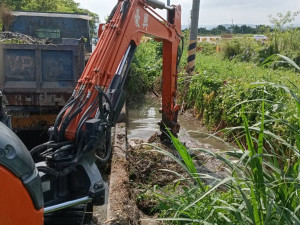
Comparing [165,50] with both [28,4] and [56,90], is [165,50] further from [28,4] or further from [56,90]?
[28,4]

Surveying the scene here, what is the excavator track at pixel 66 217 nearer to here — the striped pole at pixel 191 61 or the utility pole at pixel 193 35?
the striped pole at pixel 191 61

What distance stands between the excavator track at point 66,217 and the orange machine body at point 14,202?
64.6 inches

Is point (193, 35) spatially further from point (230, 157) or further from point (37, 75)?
point (37, 75)

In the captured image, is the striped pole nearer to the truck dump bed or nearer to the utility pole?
the utility pole

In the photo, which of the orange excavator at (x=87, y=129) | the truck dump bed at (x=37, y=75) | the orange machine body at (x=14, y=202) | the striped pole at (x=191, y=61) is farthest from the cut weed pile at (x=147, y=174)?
the striped pole at (x=191, y=61)

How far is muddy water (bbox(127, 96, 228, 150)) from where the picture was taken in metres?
7.41

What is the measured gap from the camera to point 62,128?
11.5 feet

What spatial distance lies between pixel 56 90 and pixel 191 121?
4321 mm

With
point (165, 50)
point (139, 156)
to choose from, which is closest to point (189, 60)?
point (165, 50)

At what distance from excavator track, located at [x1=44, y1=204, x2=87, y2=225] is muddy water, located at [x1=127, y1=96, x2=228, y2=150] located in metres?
3.36

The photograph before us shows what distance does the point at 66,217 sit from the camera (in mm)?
3520

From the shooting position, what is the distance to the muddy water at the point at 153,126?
7.41 metres

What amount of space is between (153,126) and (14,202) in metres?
7.11

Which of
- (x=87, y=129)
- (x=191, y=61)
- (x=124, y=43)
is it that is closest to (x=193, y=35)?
(x=191, y=61)
